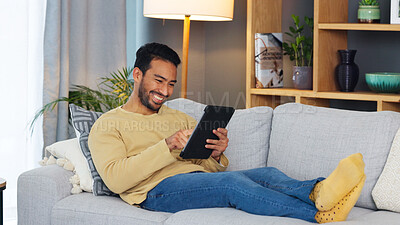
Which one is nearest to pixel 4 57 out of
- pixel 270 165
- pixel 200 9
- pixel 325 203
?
pixel 200 9

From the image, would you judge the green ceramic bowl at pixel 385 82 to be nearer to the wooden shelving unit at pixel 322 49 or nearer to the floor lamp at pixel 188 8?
the wooden shelving unit at pixel 322 49

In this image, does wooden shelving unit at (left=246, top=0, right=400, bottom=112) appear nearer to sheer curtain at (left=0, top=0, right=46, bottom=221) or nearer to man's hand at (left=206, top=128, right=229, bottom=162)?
man's hand at (left=206, top=128, right=229, bottom=162)

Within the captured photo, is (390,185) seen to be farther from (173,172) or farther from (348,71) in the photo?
(348,71)

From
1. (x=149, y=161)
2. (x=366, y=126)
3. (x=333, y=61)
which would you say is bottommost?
(x=149, y=161)

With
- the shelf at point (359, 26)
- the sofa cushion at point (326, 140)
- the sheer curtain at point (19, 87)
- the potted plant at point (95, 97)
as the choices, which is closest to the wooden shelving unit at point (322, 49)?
the shelf at point (359, 26)

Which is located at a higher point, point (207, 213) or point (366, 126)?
point (366, 126)

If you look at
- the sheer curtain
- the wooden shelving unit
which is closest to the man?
the wooden shelving unit

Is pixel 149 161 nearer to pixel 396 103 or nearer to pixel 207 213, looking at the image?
pixel 207 213

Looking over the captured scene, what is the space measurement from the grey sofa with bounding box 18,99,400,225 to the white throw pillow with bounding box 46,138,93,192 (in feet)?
0.16

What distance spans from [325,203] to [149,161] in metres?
0.70

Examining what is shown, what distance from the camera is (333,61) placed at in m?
3.11

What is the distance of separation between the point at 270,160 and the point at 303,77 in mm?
873

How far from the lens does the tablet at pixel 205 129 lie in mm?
2072

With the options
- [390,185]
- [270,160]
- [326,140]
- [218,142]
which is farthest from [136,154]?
[390,185]
